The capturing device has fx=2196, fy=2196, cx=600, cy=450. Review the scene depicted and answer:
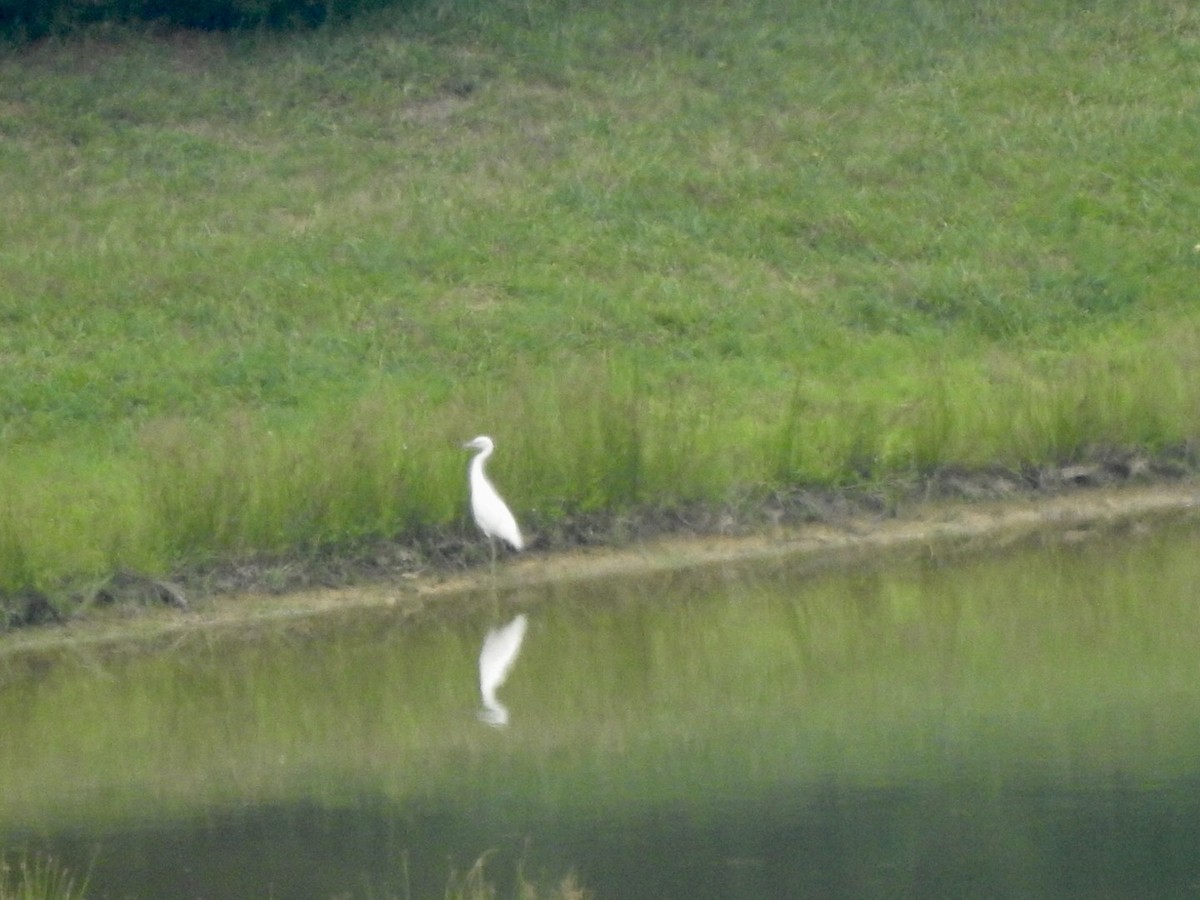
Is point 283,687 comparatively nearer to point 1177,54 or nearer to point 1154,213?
point 1154,213

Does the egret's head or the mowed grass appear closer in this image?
the egret's head

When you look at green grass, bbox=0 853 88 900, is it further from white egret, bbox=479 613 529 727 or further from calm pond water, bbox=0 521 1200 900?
white egret, bbox=479 613 529 727

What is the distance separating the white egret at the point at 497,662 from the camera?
1009 centimetres

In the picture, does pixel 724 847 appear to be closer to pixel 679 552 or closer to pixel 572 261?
pixel 679 552

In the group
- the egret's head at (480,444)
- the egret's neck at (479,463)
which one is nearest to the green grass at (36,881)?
the egret's neck at (479,463)

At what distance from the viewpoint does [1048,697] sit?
9.95 metres

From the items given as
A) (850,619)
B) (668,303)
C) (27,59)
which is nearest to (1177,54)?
(668,303)

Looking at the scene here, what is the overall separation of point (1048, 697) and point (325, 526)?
463cm

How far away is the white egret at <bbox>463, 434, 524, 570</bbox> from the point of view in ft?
41.5

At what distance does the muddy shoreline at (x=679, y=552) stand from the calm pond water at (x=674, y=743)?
0.74 ft

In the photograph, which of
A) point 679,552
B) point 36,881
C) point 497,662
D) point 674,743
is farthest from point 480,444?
point 36,881

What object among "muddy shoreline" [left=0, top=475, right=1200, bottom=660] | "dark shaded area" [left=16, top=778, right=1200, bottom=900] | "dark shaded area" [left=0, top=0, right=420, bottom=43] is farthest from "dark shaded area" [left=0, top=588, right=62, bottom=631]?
"dark shaded area" [left=0, top=0, right=420, bottom=43]

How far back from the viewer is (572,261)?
61.6 ft

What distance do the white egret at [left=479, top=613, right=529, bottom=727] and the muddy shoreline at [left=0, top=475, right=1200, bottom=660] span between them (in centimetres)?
75
